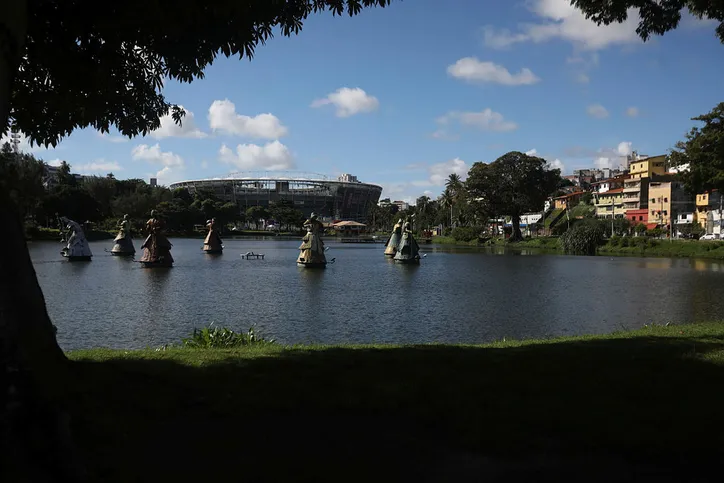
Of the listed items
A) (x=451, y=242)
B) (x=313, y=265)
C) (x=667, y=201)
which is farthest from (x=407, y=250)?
(x=667, y=201)

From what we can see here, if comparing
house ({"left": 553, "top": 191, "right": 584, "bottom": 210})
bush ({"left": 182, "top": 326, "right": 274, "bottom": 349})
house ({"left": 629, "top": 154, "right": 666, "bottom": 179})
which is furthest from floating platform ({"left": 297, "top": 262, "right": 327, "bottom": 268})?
house ({"left": 553, "top": 191, "right": 584, "bottom": 210})

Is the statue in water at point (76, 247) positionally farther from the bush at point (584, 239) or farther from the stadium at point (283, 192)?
the stadium at point (283, 192)

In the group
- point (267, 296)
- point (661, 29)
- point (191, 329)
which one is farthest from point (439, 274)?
point (661, 29)

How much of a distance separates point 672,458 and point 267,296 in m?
22.9

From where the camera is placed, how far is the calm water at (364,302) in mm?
17672

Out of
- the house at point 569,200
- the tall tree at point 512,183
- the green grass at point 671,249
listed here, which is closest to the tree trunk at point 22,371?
the green grass at point 671,249

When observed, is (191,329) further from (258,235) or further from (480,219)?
(258,235)

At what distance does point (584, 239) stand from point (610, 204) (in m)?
43.8

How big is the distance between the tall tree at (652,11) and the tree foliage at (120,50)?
14.0 feet

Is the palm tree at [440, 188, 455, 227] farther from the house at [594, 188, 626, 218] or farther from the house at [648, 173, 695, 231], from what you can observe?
the house at [648, 173, 695, 231]

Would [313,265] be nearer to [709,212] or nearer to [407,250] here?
[407,250]

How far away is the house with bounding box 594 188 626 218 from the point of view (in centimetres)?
10650

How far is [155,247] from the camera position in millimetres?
44562

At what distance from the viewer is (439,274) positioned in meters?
41.2
